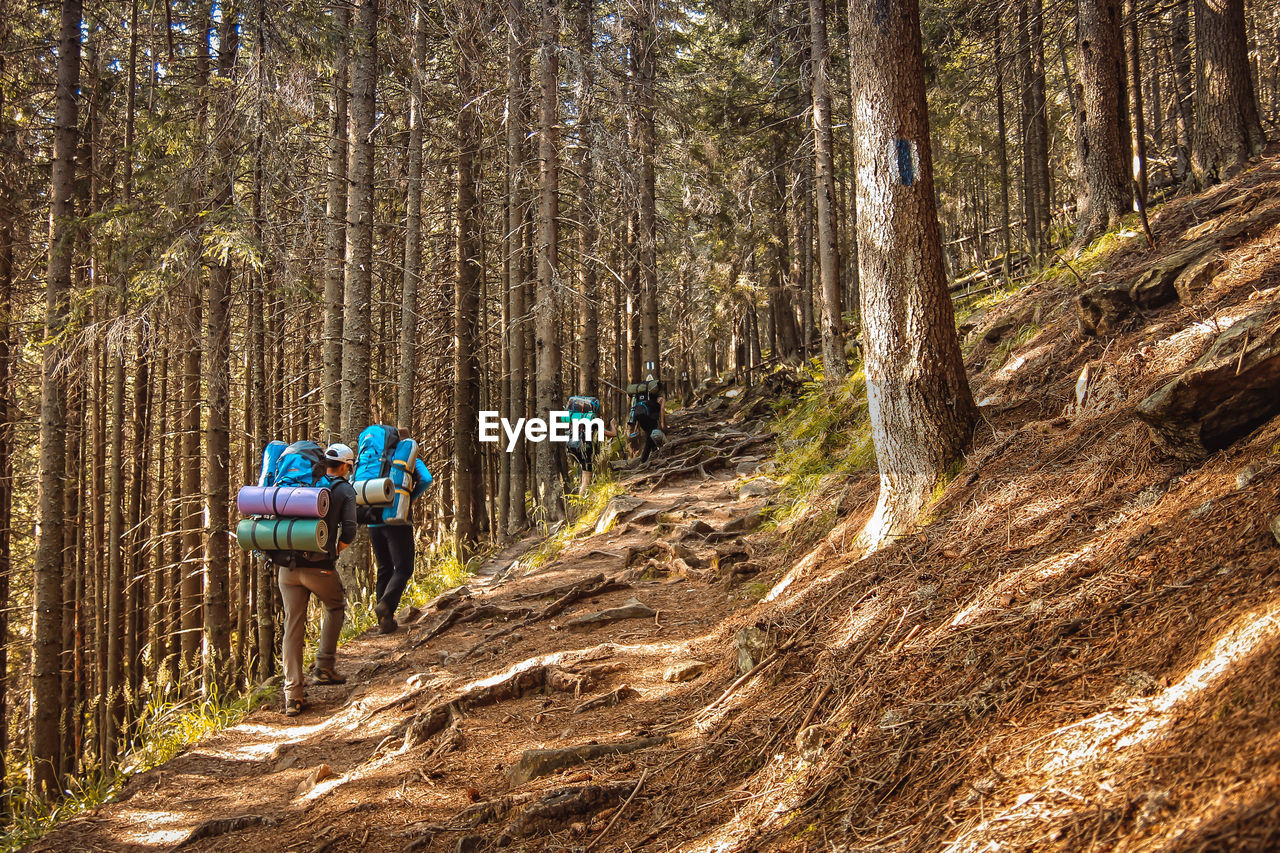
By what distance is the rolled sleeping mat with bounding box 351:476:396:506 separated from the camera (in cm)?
838

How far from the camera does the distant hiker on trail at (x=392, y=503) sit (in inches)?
343

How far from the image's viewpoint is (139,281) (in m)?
8.43

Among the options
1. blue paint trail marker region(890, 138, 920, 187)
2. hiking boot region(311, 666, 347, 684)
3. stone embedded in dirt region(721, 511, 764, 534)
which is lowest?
hiking boot region(311, 666, 347, 684)

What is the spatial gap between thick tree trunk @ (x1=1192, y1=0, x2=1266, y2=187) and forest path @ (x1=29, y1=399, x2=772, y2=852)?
744 cm

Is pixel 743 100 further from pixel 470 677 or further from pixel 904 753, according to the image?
pixel 904 753

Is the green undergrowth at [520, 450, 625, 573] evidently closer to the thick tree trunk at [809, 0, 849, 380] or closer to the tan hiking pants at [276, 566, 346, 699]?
the tan hiking pants at [276, 566, 346, 699]

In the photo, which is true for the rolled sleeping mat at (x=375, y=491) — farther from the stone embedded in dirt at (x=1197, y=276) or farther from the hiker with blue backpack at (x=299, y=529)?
the stone embedded in dirt at (x=1197, y=276)

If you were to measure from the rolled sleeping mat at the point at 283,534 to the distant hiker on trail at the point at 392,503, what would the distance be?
7.15ft

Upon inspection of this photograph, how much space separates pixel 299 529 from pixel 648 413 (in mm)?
8897

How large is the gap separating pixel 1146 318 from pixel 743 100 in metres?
19.6

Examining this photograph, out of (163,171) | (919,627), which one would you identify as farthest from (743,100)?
(919,627)

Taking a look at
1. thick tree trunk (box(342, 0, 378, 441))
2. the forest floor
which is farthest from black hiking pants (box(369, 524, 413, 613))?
thick tree trunk (box(342, 0, 378, 441))

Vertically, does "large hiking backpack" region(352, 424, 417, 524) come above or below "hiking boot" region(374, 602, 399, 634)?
above

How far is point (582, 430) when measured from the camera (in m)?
13.7
